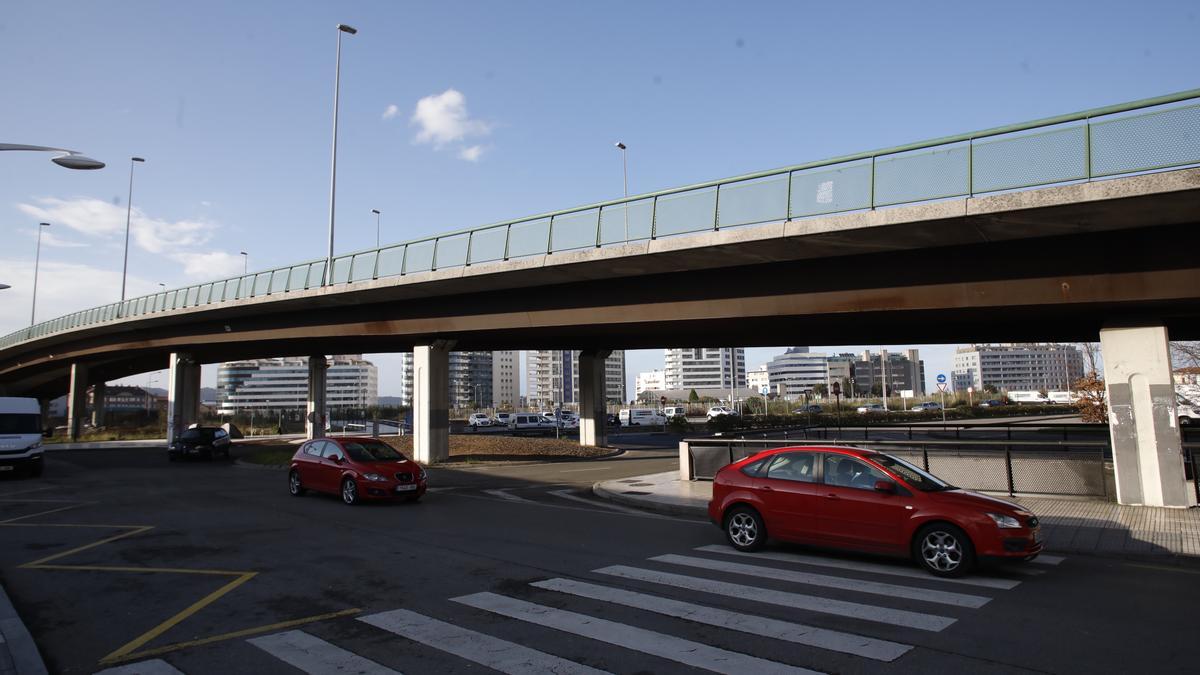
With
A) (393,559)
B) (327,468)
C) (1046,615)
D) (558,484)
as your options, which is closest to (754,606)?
(1046,615)

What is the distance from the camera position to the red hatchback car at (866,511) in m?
8.52

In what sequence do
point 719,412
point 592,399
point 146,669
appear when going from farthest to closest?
point 719,412 → point 592,399 → point 146,669

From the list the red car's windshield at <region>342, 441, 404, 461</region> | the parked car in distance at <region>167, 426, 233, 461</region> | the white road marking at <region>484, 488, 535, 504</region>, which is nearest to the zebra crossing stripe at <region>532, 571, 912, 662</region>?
the white road marking at <region>484, 488, 535, 504</region>

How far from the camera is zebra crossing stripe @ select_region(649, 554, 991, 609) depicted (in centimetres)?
758

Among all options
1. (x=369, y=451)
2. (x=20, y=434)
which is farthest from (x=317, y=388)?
(x=369, y=451)

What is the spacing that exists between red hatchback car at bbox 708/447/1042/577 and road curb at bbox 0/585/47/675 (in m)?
8.16

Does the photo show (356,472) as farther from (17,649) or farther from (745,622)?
(745,622)

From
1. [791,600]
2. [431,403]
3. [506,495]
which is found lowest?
[506,495]

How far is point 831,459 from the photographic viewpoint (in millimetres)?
9867

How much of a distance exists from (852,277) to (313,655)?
46.2ft

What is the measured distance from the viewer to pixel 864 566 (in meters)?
9.30

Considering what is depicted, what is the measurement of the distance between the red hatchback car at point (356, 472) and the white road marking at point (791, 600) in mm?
8518

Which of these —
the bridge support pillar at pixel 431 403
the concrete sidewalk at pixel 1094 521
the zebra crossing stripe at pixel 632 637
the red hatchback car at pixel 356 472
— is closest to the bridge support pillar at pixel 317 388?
the bridge support pillar at pixel 431 403

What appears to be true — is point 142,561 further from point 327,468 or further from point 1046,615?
point 1046,615
